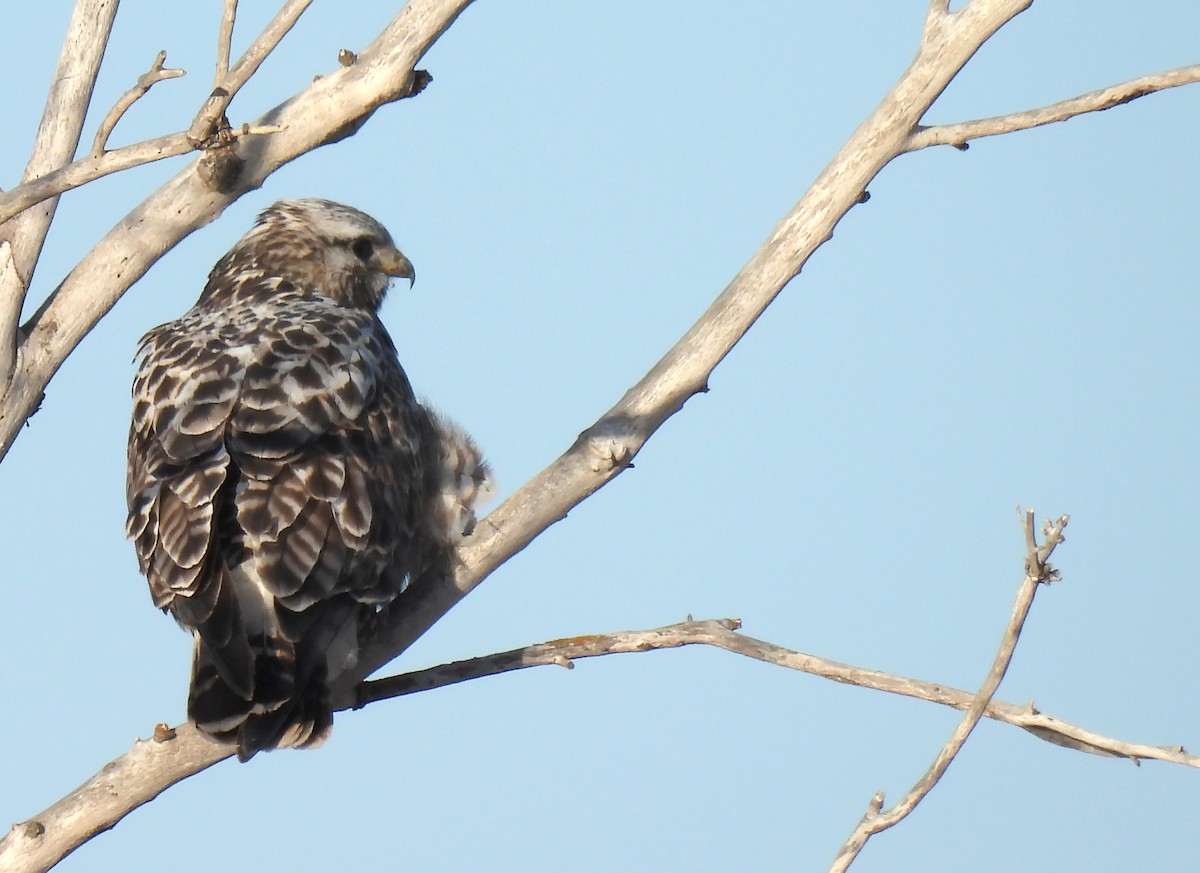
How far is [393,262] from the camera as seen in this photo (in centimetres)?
693

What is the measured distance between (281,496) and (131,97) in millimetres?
1235

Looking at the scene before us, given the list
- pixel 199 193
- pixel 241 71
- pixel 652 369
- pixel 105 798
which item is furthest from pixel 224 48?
pixel 105 798

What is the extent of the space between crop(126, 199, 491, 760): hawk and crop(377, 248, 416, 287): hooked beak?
0.91 m

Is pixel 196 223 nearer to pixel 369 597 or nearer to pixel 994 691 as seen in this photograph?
pixel 369 597

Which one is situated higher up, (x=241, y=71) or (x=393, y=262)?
(x=393, y=262)

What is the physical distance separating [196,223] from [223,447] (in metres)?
0.77

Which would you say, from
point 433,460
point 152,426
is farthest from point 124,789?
point 433,460

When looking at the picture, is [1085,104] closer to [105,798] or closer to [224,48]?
[224,48]

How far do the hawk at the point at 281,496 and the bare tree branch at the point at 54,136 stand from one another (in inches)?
20.4

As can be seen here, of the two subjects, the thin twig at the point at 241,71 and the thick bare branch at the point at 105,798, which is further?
the thick bare branch at the point at 105,798

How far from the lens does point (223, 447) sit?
4961mm

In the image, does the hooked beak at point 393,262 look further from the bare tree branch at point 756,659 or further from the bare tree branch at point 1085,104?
the bare tree branch at point 1085,104

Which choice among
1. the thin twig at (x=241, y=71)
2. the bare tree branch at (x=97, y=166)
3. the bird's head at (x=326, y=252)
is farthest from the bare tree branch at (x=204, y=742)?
the bird's head at (x=326, y=252)

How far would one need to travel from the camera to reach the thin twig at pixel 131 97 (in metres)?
4.21
